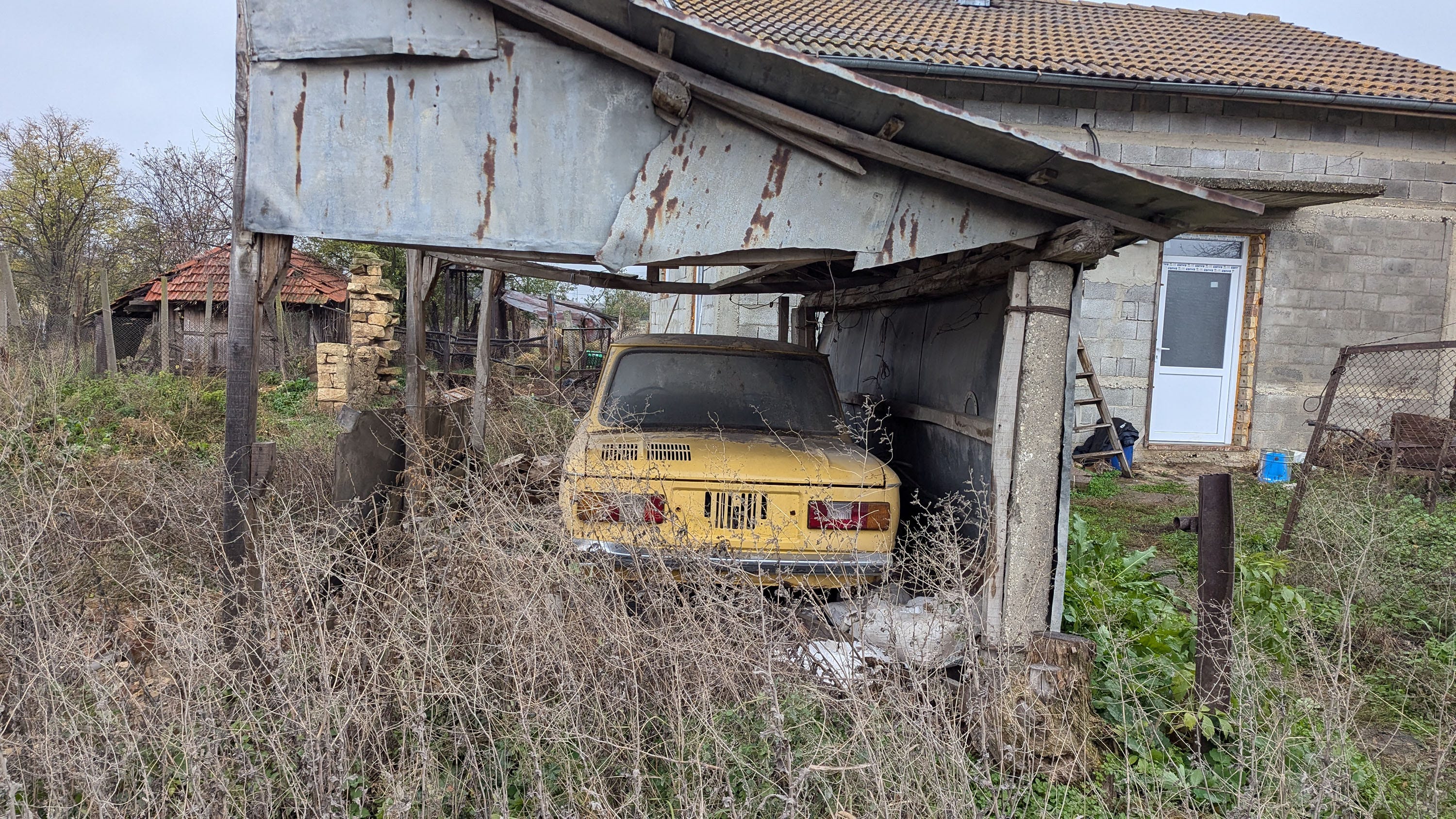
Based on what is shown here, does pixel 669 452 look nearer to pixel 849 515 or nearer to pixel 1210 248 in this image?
pixel 849 515

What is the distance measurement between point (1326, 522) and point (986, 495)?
3249 millimetres

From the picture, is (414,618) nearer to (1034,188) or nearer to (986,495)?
(986,495)

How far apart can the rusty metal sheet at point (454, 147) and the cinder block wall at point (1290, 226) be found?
285 inches

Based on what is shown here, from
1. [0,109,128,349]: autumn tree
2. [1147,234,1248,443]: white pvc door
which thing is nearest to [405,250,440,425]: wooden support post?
[1147,234,1248,443]: white pvc door

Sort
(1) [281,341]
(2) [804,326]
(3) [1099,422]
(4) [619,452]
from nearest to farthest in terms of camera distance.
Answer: (4) [619,452] < (2) [804,326] < (3) [1099,422] < (1) [281,341]

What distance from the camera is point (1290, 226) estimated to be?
1005cm

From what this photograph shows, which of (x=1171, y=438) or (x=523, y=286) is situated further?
(x=523, y=286)

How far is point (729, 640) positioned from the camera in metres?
3.10

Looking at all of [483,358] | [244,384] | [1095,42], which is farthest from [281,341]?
[1095,42]

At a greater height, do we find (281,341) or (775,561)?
(281,341)

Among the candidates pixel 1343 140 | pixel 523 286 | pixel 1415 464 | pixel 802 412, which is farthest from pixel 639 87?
pixel 523 286

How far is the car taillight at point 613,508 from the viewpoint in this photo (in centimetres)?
392

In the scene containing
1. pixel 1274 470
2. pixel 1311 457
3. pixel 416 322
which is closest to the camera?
pixel 1311 457

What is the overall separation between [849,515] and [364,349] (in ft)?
36.9
